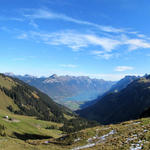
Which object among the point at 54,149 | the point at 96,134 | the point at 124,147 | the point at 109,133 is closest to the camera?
the point at 124,147

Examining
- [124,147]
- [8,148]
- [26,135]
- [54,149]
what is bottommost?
[26,135]

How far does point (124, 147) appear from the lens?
25672mm

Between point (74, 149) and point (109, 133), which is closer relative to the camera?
point (74, 149)

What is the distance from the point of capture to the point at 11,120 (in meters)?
193

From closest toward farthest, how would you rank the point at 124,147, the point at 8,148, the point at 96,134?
the point at 124,147 → the point at 8,148 → the point at 96,134

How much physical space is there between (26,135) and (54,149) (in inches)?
5434

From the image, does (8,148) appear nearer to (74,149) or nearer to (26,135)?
(74,149)

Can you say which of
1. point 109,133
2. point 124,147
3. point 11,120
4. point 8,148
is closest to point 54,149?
point 8,148

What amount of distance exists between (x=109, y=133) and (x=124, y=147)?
16065 millimetres

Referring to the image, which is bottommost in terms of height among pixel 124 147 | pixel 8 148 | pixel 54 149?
pixel 54 149

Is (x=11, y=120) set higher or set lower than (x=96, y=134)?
lower

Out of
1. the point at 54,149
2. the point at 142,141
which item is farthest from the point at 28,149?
the point at 142,141

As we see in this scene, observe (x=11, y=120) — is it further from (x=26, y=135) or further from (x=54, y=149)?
(x=54, y=149)

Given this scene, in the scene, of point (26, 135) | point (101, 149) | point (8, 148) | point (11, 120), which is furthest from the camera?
point (11, 120)
